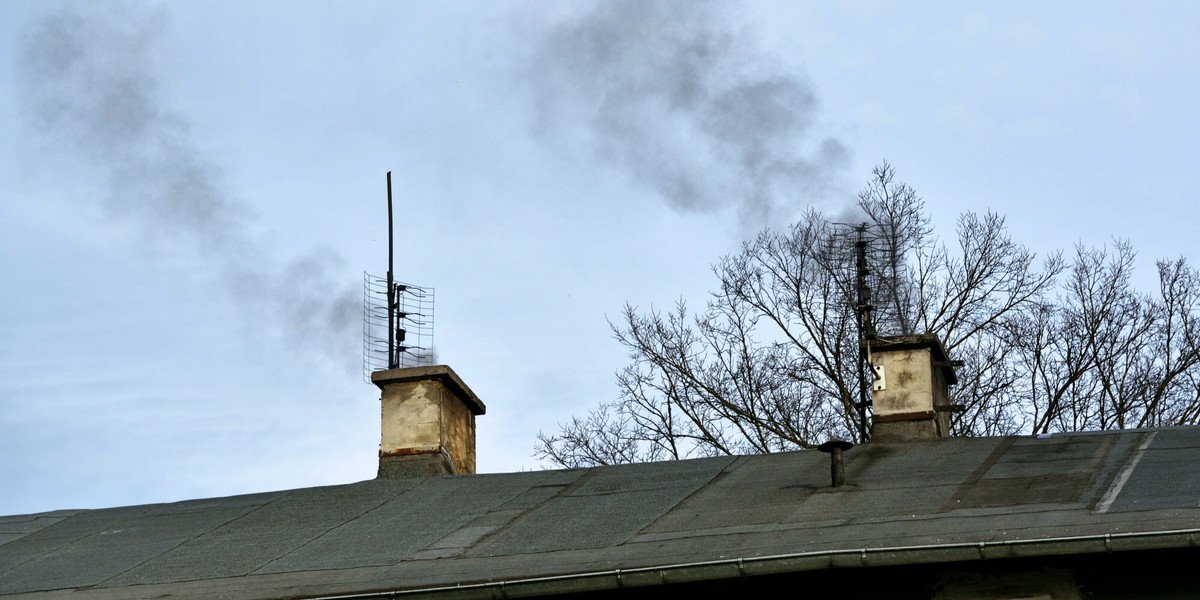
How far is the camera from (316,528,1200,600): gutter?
9.12 meters

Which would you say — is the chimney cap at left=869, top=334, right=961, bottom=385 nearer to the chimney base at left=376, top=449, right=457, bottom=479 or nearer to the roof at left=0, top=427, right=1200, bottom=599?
the roof at left=0, top=427, right=1200, bottom=599

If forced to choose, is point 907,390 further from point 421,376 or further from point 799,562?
point 799,562

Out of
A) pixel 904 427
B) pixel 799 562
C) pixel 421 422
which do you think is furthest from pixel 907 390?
pixel 799 562

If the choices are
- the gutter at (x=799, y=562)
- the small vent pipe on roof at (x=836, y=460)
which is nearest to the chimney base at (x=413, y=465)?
the small vent pipe on roof at (x=836, y=460)

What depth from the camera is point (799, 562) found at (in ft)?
31.5

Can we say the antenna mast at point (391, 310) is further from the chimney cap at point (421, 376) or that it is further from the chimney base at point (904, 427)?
the chimney base at point (904, 427)

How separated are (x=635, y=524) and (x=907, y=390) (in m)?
4.13

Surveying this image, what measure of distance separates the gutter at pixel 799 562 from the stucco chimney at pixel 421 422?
16.2 ft

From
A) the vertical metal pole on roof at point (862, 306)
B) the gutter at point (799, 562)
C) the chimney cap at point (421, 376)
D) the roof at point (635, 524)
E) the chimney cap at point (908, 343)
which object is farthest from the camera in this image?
the vertical metal pole on roof at point (862, 306)

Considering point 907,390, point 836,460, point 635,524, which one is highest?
point 907,390

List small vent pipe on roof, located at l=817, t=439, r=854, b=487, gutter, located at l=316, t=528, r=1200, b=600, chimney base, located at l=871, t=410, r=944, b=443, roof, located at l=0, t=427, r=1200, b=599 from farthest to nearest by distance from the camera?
chimney base, located at l=871, t=410, r=944, b=443 < small vent pipe on roof, located at l=817, t=439, r=854, b=487 < roof, located at l=0, t=427, r=1200, b=599 < gutter, located at l=316, t=528, r=1200, b=600

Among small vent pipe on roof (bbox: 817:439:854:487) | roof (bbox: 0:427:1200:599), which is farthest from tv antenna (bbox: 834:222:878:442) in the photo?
small vent pipe on roof (bbox: 817:439:854:487)

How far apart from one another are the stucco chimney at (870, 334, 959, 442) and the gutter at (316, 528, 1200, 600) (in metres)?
5.03

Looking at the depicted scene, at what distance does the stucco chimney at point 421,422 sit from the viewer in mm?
15211
